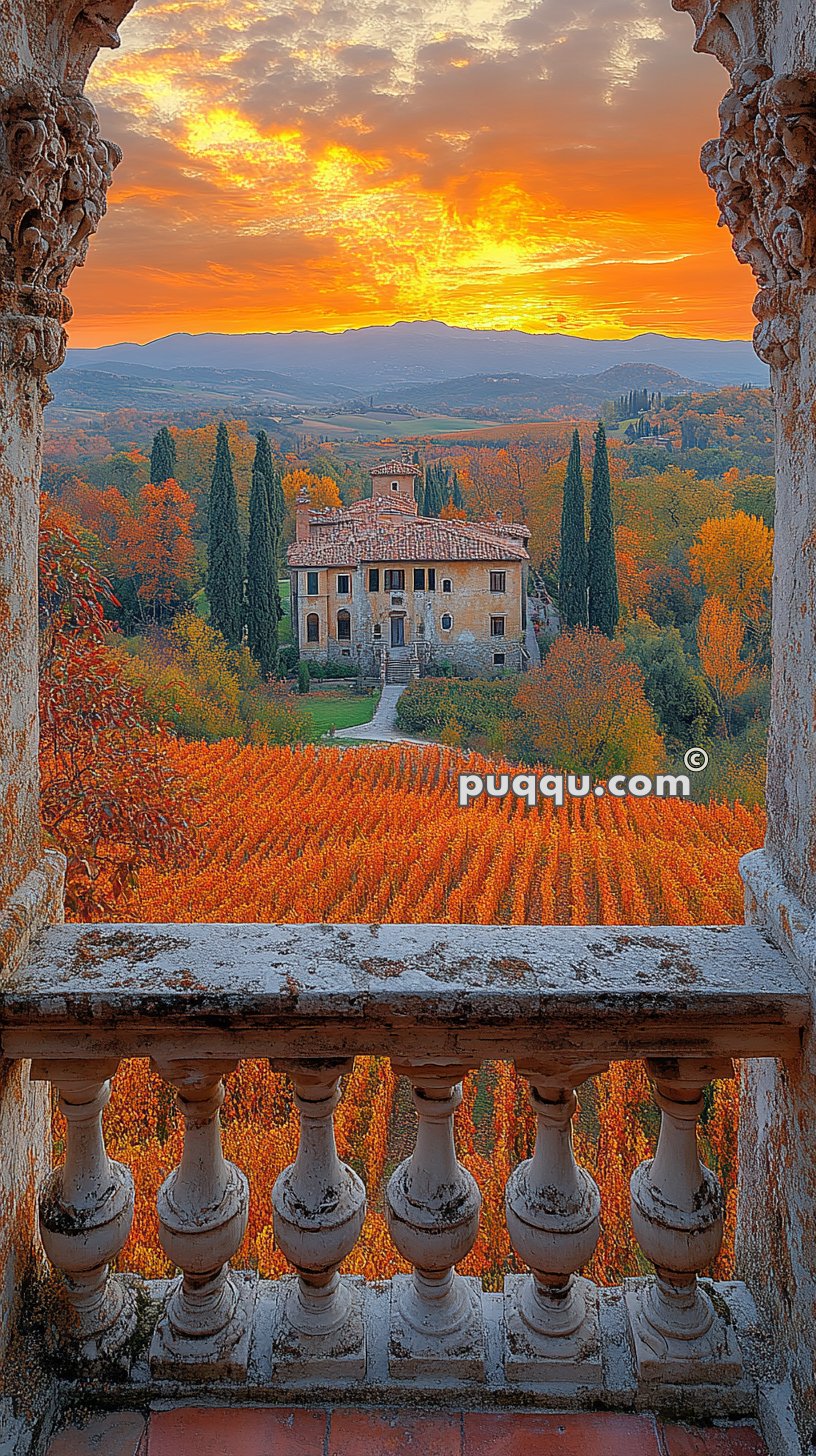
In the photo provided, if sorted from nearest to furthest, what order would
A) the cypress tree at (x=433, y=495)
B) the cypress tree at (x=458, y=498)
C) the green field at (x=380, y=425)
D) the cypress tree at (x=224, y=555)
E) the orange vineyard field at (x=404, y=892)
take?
the orange vineyard field at (x=404, y=892) → the cypress tree at (x=224, y=555) → the green field at (x=380, y=425) → the cypress tree at (x=458, y=498) → the cypress tree at (x=433, y=495)

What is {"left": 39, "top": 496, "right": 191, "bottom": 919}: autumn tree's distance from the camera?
5.31m

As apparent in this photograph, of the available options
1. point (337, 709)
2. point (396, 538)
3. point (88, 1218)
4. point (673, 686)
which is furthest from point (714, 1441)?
point (396, 538)

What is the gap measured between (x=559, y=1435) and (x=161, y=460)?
10.5 meters

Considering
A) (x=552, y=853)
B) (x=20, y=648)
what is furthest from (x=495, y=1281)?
(x=552, y=853)

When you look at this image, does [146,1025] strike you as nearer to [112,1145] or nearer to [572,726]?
[112,1145]

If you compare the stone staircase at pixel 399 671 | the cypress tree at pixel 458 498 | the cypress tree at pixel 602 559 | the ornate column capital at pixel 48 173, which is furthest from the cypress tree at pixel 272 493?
the ornate column capital at pixel 48 173

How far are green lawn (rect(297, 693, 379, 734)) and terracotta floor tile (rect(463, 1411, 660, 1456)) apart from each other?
1010 cm

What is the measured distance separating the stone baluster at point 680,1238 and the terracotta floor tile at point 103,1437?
25.5 inches

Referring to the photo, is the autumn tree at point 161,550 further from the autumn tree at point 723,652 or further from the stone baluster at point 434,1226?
the stone baluster at point 434,1226

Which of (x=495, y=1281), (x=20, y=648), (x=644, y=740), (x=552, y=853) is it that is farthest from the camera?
(x=644, y=740)

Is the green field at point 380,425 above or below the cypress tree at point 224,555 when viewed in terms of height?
above

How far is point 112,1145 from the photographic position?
3.87 m

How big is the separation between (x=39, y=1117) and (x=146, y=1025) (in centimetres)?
36

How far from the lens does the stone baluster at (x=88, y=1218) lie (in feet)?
4.17
